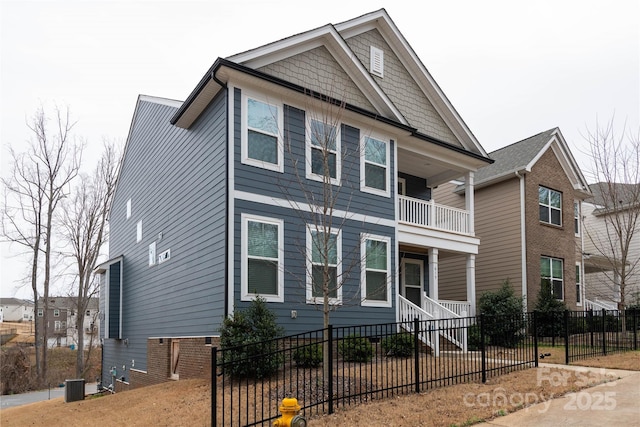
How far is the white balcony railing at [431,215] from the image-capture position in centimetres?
Result: 1653

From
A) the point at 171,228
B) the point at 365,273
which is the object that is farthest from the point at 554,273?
the point at 171,228

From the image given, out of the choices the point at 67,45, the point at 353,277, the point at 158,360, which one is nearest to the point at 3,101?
the point at 67,45

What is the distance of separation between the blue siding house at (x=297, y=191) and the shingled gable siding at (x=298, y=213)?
0.04 meters

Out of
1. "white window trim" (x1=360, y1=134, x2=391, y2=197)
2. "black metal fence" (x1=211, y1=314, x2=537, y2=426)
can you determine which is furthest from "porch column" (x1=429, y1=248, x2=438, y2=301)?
"black metal fence" (x1=211, y1=314, x2=537, y2=426)

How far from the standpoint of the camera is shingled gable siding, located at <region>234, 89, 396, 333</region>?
41.1ft

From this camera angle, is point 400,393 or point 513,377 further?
point 513,377

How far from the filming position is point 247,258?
40.3ft

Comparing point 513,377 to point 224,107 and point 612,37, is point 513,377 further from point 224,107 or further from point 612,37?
point 612,37

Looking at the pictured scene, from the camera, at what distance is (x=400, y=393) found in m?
9.26

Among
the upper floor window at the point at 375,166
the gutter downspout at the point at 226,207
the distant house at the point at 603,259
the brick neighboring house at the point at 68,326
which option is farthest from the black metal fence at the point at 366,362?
the brick neighboring house at the point at 68,326

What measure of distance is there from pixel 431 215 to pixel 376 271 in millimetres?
3290

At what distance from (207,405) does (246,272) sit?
3.34 metres

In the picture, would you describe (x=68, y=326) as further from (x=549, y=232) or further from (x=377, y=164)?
(x=377, y=164)

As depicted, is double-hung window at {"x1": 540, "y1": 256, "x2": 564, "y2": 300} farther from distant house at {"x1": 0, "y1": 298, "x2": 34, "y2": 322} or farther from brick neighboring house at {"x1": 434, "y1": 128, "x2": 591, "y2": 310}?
distant house at {"x1": 0, "y1": 298, "x2": 34, "y2": 322}
